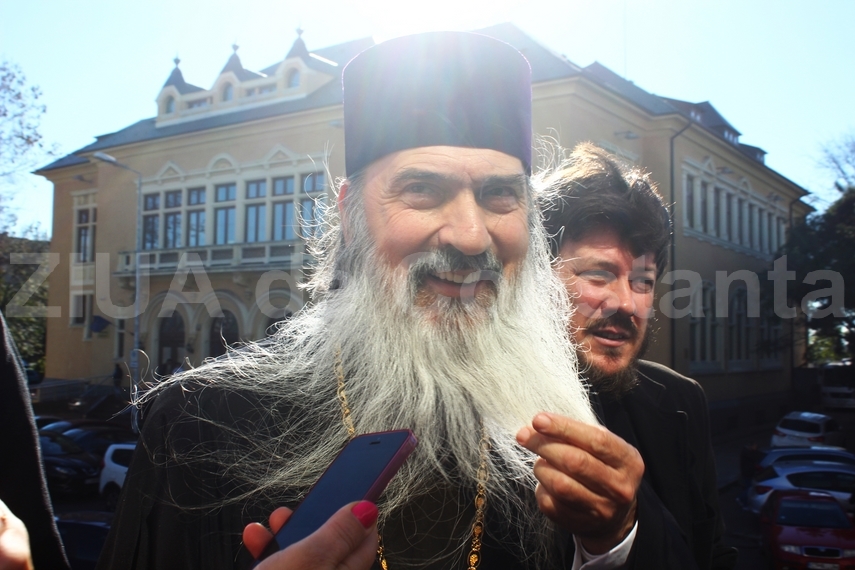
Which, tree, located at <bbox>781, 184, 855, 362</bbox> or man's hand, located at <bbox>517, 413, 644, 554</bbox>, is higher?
tree, located at <bbox>781, 184, 855, 362</bbox>

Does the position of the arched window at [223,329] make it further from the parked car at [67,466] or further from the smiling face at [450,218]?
the smiling face at [450,218]

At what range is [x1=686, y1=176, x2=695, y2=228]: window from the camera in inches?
925

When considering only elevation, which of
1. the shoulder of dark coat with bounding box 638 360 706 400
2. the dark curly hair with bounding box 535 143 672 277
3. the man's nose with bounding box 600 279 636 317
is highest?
the dark curly hair with bounding box 535 143 672 277

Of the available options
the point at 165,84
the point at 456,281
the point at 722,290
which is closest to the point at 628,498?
the point at 456,281

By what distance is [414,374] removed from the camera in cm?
186

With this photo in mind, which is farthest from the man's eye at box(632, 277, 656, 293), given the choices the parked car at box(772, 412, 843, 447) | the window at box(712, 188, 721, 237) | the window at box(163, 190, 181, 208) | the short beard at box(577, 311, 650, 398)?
the window at box(163, 190, 181, 208)

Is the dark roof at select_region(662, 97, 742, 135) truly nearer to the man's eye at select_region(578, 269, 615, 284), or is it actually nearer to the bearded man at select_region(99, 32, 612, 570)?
the man's eye at select_region(578, 269, 615, 284)

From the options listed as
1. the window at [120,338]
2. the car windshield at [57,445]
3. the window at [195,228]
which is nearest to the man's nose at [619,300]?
the car windshield at [57,445]

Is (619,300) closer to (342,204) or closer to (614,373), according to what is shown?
(614,373)

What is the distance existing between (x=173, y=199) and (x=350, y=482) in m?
27.0

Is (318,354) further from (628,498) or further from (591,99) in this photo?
(591,99)

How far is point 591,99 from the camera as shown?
60.7ft

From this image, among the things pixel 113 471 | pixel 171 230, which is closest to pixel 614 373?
pixel 113 471

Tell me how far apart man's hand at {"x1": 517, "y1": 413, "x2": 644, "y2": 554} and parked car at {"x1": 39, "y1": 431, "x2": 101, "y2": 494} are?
46.1 ft
